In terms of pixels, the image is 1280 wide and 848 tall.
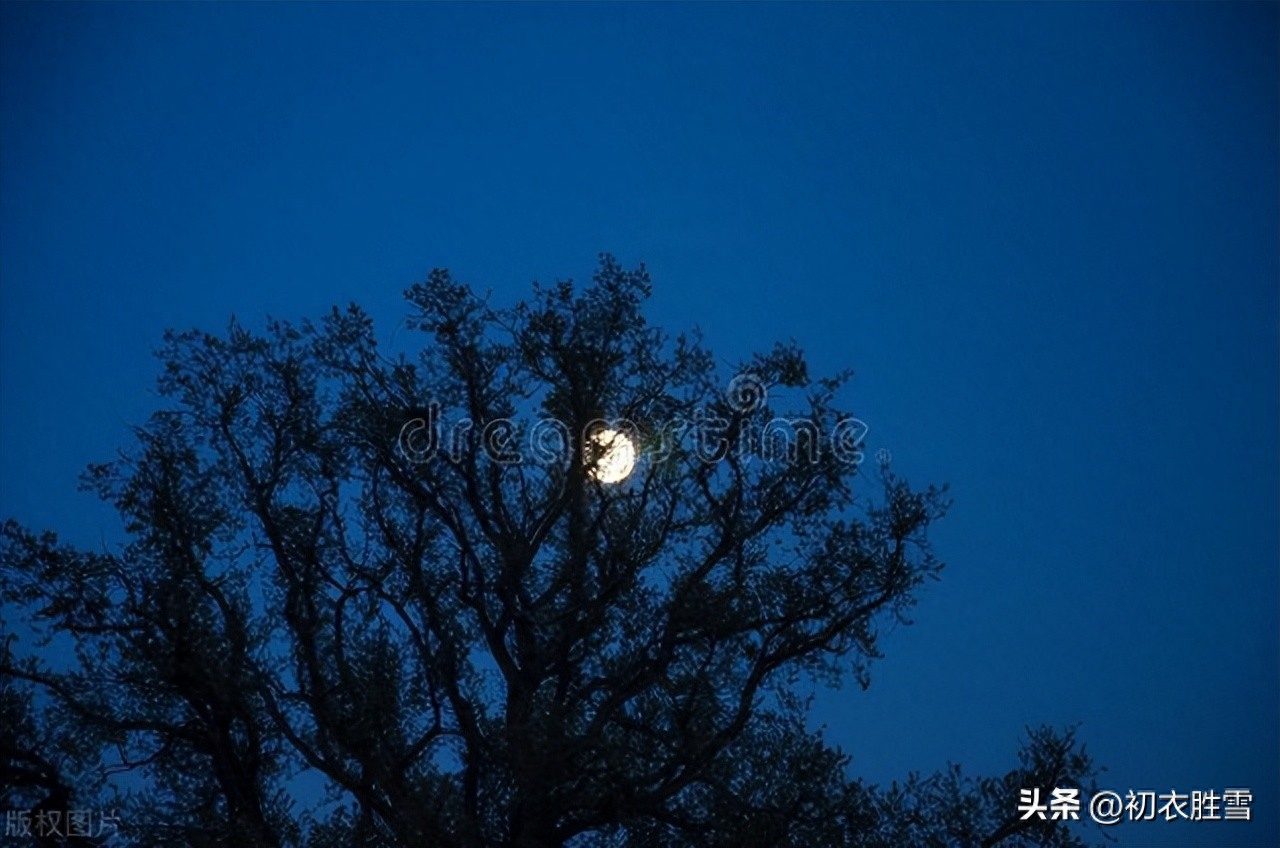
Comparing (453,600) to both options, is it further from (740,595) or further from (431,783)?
(740,595)

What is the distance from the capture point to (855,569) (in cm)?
1795

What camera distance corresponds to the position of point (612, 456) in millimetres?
18156

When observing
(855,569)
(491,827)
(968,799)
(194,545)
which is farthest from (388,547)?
(968,799)

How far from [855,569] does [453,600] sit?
5.78 meters

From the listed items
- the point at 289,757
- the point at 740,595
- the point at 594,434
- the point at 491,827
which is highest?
the point at 594,434

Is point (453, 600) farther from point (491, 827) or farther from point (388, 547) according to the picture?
point (491, 827)

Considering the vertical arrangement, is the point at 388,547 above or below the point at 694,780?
above

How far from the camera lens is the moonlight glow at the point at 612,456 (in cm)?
1808

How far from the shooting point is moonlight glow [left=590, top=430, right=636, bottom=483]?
18078mm

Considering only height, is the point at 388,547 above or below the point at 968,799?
above

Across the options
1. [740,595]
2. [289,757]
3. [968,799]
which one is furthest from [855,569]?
[289,757]

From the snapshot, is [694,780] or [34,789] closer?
[694,780]

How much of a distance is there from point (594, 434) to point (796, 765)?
5374 mm

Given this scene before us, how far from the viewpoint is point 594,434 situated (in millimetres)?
18375
